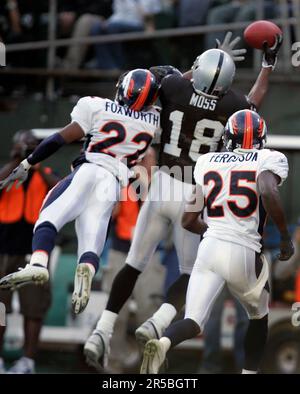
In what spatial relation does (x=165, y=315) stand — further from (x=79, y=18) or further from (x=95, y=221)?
(x=79, y=18)

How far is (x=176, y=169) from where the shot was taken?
30.2 feet

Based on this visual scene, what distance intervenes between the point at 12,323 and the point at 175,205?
3451 millimetres

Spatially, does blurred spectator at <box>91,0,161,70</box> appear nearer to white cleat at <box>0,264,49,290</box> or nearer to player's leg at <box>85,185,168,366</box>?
player's leg at <box>85,185,168,366</box>

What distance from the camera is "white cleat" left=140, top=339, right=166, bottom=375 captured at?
8156 millimetres

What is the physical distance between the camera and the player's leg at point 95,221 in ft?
28.0

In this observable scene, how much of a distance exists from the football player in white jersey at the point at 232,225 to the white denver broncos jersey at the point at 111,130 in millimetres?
685

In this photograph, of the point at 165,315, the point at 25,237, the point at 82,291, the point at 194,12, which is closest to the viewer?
the point at 82,291

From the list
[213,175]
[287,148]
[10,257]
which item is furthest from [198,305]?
[287,148]

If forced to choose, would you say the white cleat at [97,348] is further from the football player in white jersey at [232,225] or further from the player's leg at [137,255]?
the football player in white jersey at [232,225]

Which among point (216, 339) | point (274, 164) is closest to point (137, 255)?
point (274, 164)

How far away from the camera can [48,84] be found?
533 inches

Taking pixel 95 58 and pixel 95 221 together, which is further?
pixel 95 58

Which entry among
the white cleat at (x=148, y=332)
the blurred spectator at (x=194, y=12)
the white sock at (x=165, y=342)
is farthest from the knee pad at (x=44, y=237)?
the blurred spectator at (x=194, y=12)

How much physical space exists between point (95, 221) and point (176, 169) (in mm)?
893
